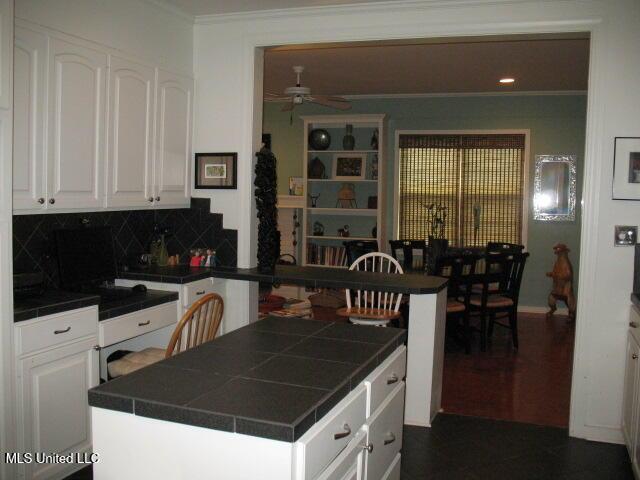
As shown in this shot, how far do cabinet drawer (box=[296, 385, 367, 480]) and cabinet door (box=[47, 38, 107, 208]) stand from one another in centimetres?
215

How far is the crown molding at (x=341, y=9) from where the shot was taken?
12.7 ft

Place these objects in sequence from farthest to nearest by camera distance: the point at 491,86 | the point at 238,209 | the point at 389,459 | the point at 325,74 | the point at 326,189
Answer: the point at 326,189 < the point at 491,86 < the point at 325,74 < the point at 238,209 < the point at 389,459

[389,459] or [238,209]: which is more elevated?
[238,209]

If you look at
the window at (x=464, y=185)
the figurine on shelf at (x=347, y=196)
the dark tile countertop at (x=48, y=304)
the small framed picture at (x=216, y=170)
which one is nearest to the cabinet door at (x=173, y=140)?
the small framed picture at (x=216, y=170)

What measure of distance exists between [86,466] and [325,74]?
498 centimetres

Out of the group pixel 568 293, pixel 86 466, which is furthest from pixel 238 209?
pixel 568 293

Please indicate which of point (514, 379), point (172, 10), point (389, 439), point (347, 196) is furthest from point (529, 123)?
point (389, 439)

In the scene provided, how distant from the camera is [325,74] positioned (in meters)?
6.92

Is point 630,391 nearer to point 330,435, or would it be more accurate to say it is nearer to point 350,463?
point 350,463

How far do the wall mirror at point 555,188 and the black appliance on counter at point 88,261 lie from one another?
Result: 5.67 metres

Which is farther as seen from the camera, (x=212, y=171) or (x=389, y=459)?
(x=212, y=171)

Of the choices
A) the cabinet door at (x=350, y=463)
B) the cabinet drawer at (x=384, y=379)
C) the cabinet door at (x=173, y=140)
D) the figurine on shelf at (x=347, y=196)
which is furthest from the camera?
the figurine on shelf at (x=347, y=196)

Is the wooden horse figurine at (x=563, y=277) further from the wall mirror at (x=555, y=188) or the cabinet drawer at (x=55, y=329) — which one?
the cabinet drawer at (x=55, y=329)

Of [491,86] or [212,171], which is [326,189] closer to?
[491,86]
